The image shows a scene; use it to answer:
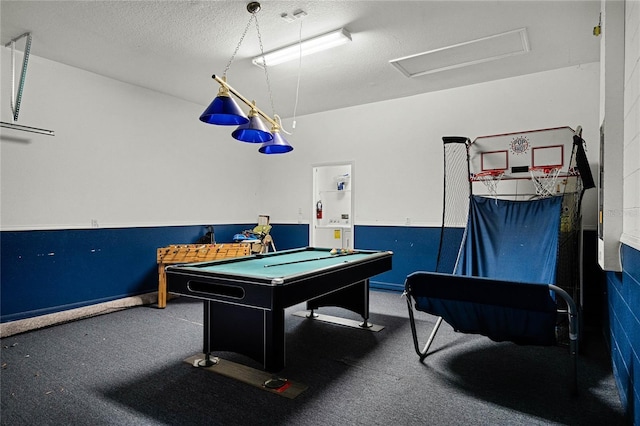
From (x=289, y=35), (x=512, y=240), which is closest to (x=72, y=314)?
(x=289, y=35)

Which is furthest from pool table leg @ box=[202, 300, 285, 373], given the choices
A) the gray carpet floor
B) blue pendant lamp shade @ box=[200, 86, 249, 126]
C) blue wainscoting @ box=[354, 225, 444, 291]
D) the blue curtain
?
blue wainscoting @ box=[354, 225, 444, 291]

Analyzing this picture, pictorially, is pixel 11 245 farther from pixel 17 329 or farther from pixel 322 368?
pixel 322 368

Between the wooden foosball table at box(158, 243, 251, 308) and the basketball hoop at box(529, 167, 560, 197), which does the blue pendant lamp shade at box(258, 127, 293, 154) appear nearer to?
the wooden foosball table at box(158, 243, 251, 308)

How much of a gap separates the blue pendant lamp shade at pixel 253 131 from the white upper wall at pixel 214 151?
2.35m

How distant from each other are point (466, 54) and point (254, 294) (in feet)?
11.4

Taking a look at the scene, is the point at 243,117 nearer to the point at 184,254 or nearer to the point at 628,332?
the point at 184,254

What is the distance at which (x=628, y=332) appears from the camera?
2107 millimetres

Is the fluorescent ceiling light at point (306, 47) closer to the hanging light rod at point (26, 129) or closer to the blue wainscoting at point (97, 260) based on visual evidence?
the hanging light rod at point (26, 129)

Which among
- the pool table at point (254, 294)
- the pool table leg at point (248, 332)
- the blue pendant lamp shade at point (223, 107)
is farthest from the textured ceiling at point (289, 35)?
the pool table leg at point (248, 332)

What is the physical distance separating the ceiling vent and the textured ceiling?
11 centimetres

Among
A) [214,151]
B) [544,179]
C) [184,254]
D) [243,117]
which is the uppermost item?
[214,151]

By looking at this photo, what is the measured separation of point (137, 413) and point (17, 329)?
7.81 feet

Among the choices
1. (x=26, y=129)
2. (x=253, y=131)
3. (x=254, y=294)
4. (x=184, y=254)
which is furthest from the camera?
(x=184, y=254)

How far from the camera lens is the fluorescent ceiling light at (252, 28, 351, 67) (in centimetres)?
347
